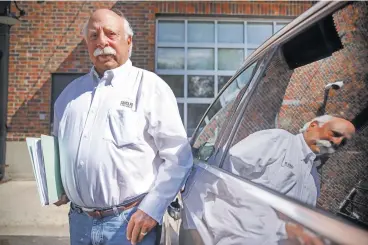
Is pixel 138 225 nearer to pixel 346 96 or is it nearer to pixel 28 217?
pixel 346 96

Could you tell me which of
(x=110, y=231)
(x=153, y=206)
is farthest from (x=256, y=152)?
(x=110, y=231)

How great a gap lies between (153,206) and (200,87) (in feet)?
22.6

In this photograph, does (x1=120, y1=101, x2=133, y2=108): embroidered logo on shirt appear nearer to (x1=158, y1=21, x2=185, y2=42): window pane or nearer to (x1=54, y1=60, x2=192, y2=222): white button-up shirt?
(x1=54, y1=60, x2=192, y2=222): white button-up shirt

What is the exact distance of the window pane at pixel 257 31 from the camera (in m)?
8.58

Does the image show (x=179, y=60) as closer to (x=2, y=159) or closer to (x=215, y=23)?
(x=215, y=23)

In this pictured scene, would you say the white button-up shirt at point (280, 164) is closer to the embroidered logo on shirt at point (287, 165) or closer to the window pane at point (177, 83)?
the embroidered logo on shirt at point (287, 165)

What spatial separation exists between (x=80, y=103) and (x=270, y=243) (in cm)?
135

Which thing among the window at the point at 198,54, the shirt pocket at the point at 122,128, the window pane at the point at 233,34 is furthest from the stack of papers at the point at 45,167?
the window pane at the point at 233,34

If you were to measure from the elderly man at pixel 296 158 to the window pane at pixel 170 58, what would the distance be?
7.27m

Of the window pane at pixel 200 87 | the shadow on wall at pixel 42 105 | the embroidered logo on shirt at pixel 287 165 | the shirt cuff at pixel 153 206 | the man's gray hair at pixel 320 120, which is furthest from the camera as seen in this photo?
the window pane at pixel 200 87

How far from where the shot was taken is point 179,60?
337 inches

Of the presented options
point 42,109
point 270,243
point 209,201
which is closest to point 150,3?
point 42,109

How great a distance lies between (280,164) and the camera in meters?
1.16

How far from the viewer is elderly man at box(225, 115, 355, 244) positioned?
93 centimetres
